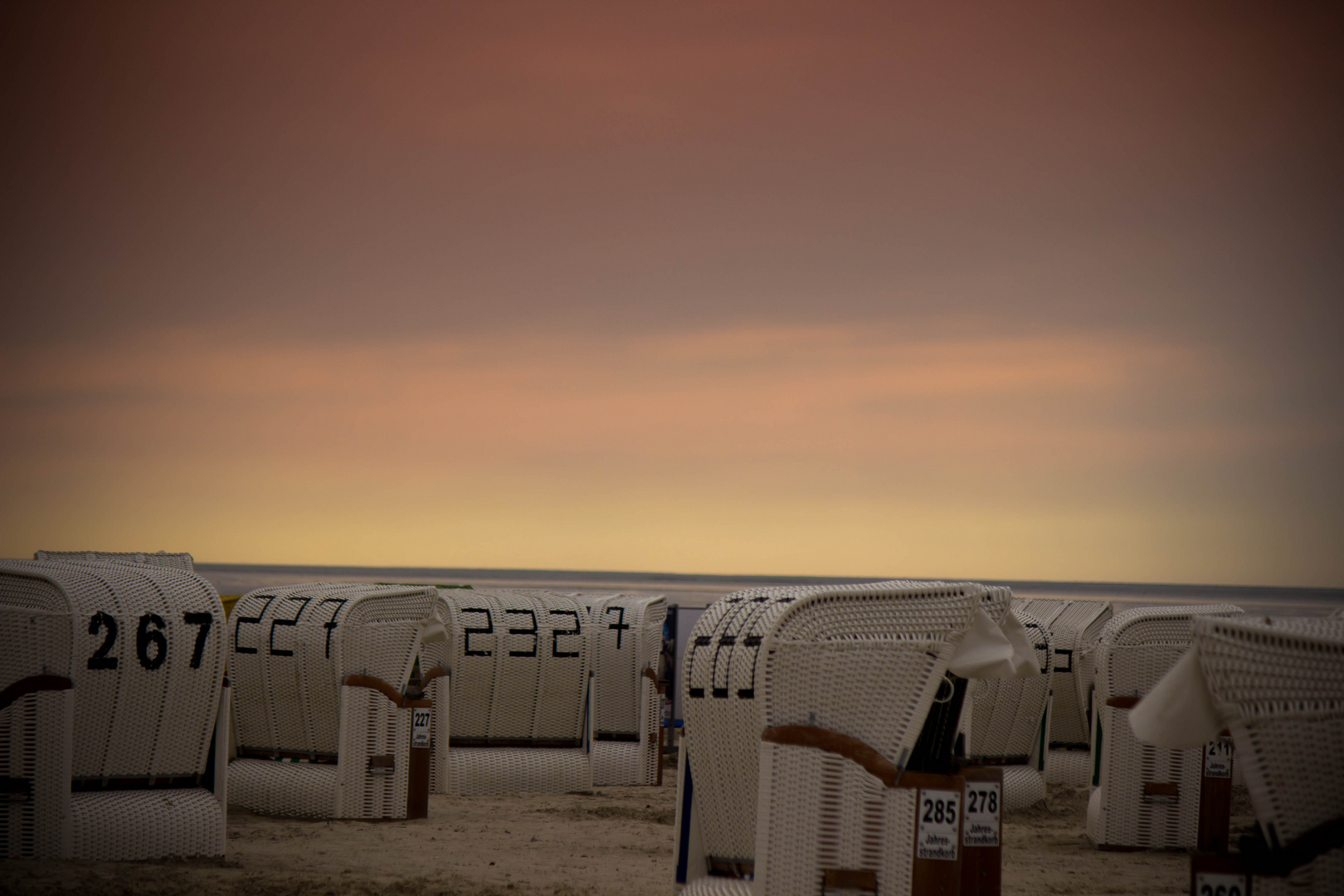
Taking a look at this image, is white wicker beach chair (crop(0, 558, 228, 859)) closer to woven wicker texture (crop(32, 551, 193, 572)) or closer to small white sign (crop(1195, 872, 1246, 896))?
small white sign (crop(1195, 872, 1246, 896))

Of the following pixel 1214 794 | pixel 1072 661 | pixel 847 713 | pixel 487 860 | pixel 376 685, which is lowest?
pixel 487 860

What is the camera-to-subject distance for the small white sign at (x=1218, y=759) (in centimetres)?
905

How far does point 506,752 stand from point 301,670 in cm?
320

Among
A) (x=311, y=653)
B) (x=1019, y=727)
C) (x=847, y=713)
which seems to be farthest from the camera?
(x=1019, y=727)

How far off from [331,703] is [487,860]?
2.05m

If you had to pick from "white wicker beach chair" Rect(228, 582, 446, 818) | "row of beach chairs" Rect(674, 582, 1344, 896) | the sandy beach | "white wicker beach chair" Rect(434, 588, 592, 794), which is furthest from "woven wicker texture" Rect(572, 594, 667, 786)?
Answer: "row of beach chairs" Rect(674, 582, 1344, 896)

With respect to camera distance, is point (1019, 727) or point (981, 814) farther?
point (1019, 727)

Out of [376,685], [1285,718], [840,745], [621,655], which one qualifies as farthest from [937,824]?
[621,655]

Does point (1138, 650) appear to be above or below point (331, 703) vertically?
above

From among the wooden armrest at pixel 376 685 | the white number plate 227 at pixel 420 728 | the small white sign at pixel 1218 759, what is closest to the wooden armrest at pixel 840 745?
the small white sign at pixel 1218 759

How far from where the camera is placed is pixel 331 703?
1001 centimetres

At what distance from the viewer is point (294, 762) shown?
34.1 ft

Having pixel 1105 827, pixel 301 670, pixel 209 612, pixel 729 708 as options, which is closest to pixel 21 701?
pixel 209 612

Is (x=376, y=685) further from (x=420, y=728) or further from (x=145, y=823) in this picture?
(x=145, y=823)
